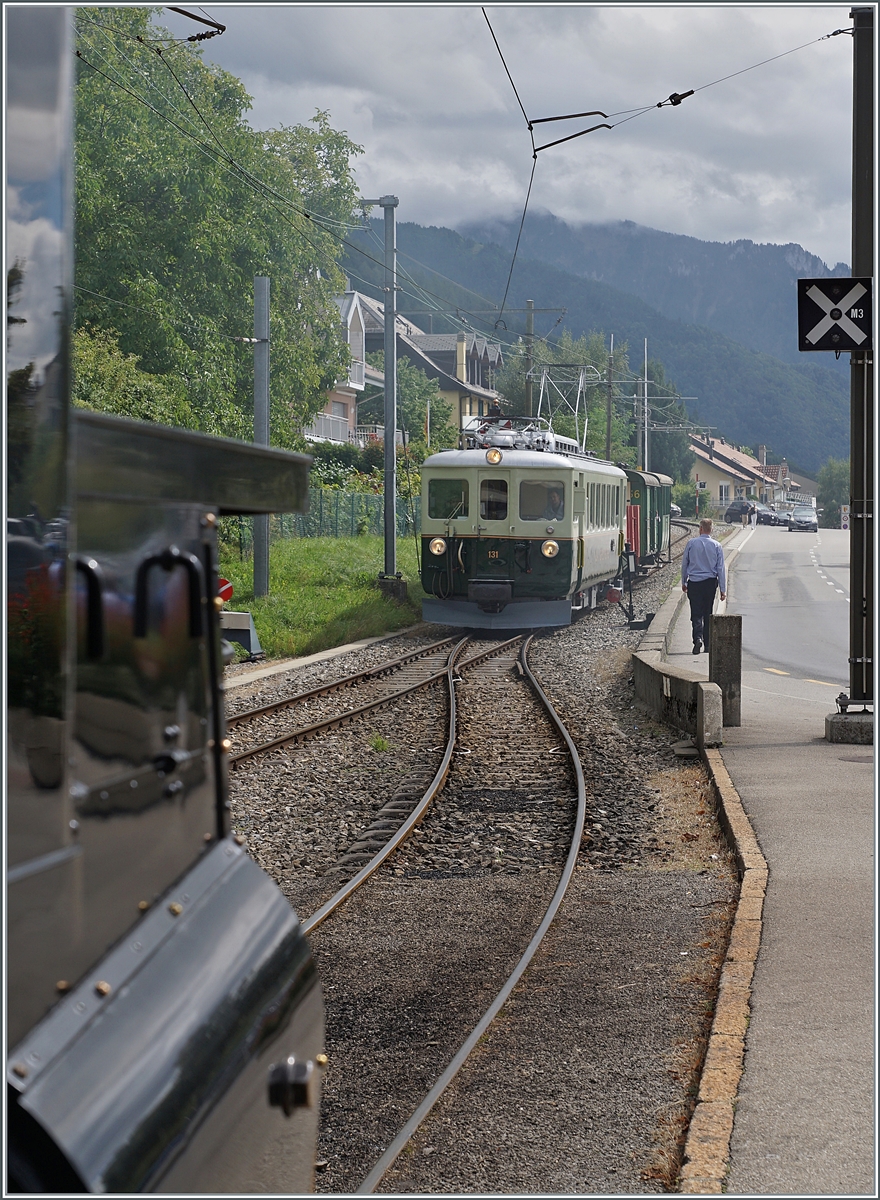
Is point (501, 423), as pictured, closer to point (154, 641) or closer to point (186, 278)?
point (186, 278)

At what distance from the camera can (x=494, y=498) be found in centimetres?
2186

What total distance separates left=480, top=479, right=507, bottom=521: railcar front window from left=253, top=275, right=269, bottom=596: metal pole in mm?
3734

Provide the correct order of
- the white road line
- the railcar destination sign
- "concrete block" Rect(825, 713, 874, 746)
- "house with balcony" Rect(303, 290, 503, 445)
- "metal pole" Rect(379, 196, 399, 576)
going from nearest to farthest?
the railcar destination sign → "concrete block" Rect(825, 713, 874, 746) → the white road line → "metal pole" Rect(379, 196, 399, 576) → "house with balcony" Rect(303, 290, 503, 445)

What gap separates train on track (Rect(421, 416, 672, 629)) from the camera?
21.6m

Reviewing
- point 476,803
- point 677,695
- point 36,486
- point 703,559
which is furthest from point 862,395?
point 36,486

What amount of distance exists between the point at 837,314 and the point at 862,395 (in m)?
0.81

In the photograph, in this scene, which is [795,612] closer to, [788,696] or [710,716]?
[788,696]

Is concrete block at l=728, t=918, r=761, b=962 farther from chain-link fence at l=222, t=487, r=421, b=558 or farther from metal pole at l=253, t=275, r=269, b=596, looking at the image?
chain-link fence at l=222, t=487, r=421, b=558

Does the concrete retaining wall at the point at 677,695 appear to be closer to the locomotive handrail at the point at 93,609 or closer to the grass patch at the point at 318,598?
the grass patch at the point at 318,598

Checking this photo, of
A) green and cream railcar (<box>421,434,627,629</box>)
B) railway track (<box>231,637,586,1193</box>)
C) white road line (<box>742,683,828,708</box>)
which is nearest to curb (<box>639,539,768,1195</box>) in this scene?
railway track (<box>231,637,586,1193</box>)

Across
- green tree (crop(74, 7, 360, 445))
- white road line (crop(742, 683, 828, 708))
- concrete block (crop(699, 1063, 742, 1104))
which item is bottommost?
concrete block (crop(699, 1063, 742, 1104))

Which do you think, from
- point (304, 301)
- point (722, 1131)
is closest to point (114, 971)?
point (722, 1131)

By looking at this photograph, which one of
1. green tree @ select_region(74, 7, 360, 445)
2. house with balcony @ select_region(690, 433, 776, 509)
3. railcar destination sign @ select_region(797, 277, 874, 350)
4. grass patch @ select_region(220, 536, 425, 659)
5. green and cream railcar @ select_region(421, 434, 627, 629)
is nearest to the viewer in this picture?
railcar destination sign @ select_region(797, 277, 874, 350)

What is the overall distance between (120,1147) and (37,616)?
2.03ft
